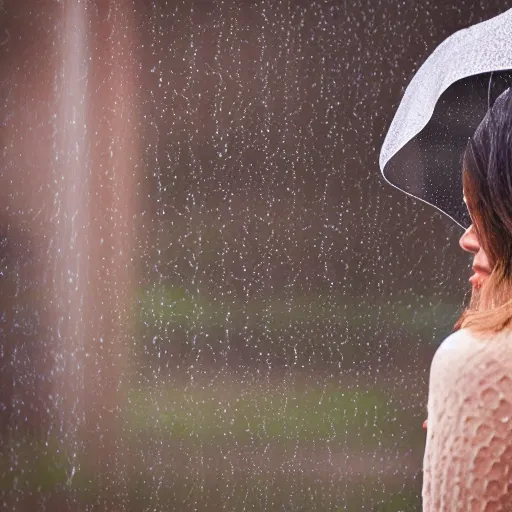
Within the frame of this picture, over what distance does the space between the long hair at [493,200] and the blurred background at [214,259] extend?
919 mm

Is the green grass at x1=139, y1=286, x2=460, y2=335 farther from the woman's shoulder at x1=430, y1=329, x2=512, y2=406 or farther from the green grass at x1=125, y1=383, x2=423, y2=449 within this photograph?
the woman's shoulder at x1=430, y1=329, x2=512, y2=406

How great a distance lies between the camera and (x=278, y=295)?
4.85 feet

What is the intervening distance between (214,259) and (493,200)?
1.06 meters

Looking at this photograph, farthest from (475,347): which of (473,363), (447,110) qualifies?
(447,110)

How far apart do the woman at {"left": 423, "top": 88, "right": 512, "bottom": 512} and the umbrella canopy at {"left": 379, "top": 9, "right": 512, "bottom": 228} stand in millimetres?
63

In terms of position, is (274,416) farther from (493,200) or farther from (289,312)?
(493,200)

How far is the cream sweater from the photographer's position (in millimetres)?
440

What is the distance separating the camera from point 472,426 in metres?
0.45

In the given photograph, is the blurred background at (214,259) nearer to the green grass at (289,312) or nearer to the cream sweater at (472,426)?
the green grass at (289,312)

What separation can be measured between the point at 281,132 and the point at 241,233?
208mm

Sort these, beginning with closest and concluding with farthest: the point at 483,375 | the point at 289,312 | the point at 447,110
Result: the point at 483,375 → the point at 447,110 → the point at 289,312

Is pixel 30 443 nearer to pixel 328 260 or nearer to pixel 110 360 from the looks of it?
pixel 110 360

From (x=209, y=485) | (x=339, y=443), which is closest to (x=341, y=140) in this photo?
(x=339, y=443)

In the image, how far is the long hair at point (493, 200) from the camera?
0.47 m
